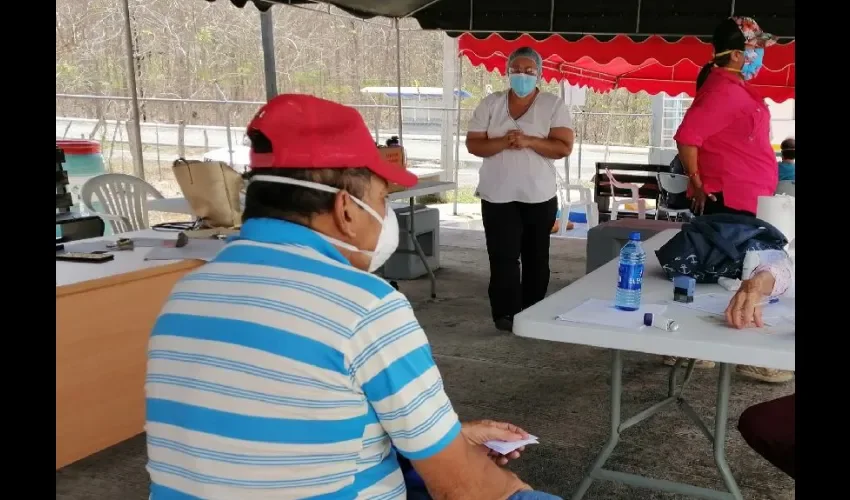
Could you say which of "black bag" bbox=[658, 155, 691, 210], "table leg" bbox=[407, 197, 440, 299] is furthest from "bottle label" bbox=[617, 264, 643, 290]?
"black bag" bbox=[658, 155, 691, 210]

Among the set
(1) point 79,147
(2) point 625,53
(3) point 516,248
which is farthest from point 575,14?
(1) point 79,147

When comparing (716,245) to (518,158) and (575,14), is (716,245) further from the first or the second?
(575,14)

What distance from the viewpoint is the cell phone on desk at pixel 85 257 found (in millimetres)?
2709

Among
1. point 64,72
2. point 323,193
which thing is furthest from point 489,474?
point 64,72

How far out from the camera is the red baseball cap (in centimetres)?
108

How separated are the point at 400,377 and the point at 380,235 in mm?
272

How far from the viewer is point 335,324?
0.98 meters

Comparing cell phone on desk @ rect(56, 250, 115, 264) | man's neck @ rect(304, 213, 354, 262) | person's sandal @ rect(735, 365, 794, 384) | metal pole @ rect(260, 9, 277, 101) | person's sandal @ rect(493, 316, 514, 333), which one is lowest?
person's sandal @ rect(735, 365, 794, 384)

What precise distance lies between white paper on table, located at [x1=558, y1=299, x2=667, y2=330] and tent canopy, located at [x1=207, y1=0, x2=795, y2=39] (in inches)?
158

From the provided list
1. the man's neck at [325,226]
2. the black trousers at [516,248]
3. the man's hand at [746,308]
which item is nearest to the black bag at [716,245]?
the man's hand at [746,308]

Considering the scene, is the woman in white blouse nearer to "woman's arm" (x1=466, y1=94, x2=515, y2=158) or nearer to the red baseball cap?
"woman's arm" (x1=466, y1=94, x2=515, y2=158)

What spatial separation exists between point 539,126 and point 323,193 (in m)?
2.95
